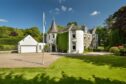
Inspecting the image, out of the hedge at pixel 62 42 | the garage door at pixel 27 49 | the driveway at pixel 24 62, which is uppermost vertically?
the hedge at pixel 62 42

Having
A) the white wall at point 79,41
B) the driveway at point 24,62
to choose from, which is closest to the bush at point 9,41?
the white wall at point 79,41

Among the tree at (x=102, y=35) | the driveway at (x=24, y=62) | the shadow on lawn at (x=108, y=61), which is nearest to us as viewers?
the driveway at (x=24, y=62)

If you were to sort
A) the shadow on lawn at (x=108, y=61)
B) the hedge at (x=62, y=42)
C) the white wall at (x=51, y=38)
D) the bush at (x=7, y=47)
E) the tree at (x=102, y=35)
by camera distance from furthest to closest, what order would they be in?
the tree at (x=102, y=35)
the bush at (x=7, y=47)
the white wall at (x=51, y=38)
the hedge at (x=62, y=42)
the shadow on lawn at (x=108, y=61)

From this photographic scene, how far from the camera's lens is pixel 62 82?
1117cm

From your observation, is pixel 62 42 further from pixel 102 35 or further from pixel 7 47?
pixel 102 35

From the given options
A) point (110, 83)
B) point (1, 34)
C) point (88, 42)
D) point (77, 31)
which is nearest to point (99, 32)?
point (88, 42)

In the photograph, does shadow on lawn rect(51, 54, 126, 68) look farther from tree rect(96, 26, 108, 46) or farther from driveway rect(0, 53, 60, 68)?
tree rect(96, 26, 108, 46)

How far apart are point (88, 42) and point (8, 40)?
2620 centimetres

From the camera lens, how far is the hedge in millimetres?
45688

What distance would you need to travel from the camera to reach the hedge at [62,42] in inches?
1799

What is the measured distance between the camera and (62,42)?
46844mm

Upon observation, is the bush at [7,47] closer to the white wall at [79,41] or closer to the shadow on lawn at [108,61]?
the white wall at [79,41]

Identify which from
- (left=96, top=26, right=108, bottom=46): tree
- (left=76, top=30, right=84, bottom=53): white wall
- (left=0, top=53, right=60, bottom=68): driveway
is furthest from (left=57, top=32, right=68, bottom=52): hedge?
(left=96, top=26, right=108, bottom=46): tree

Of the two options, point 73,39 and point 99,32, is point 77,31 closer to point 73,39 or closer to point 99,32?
point 73,39
